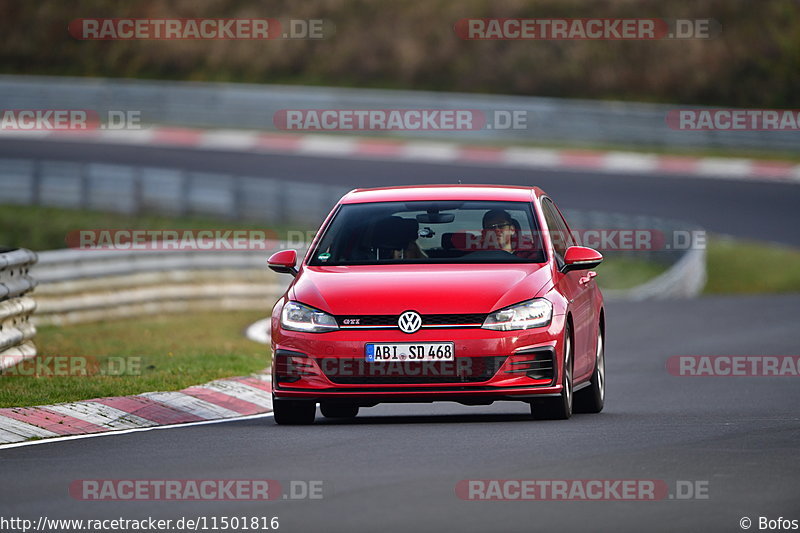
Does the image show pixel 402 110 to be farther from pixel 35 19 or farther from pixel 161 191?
pixel 35 19

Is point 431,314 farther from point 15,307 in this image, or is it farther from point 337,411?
point 15,307

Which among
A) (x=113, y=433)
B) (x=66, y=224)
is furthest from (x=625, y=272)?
(x=113, y=433)

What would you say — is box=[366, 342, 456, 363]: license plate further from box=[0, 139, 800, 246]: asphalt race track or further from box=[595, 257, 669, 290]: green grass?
box=[0, 139, 800, 246]: asphalt race track

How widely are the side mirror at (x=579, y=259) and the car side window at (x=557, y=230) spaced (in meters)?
0.11

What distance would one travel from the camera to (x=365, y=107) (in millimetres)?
42438

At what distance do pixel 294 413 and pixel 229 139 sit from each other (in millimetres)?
32030

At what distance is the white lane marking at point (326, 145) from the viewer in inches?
1650

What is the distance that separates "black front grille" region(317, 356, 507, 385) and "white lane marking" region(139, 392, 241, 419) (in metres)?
1.90

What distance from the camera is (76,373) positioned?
1392 centimetres

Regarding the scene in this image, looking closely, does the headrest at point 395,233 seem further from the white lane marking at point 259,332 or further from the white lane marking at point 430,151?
the white lane marking at point 430,151

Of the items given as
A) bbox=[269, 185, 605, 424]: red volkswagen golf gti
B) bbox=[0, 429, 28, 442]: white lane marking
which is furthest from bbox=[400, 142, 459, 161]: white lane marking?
bbox=[0, 429, 28, 442]: white lane marking

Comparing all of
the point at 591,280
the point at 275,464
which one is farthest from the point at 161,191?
the point at 275,464

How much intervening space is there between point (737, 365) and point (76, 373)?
6.85 metres

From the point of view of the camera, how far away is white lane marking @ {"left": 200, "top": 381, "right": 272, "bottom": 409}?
13109 mm
